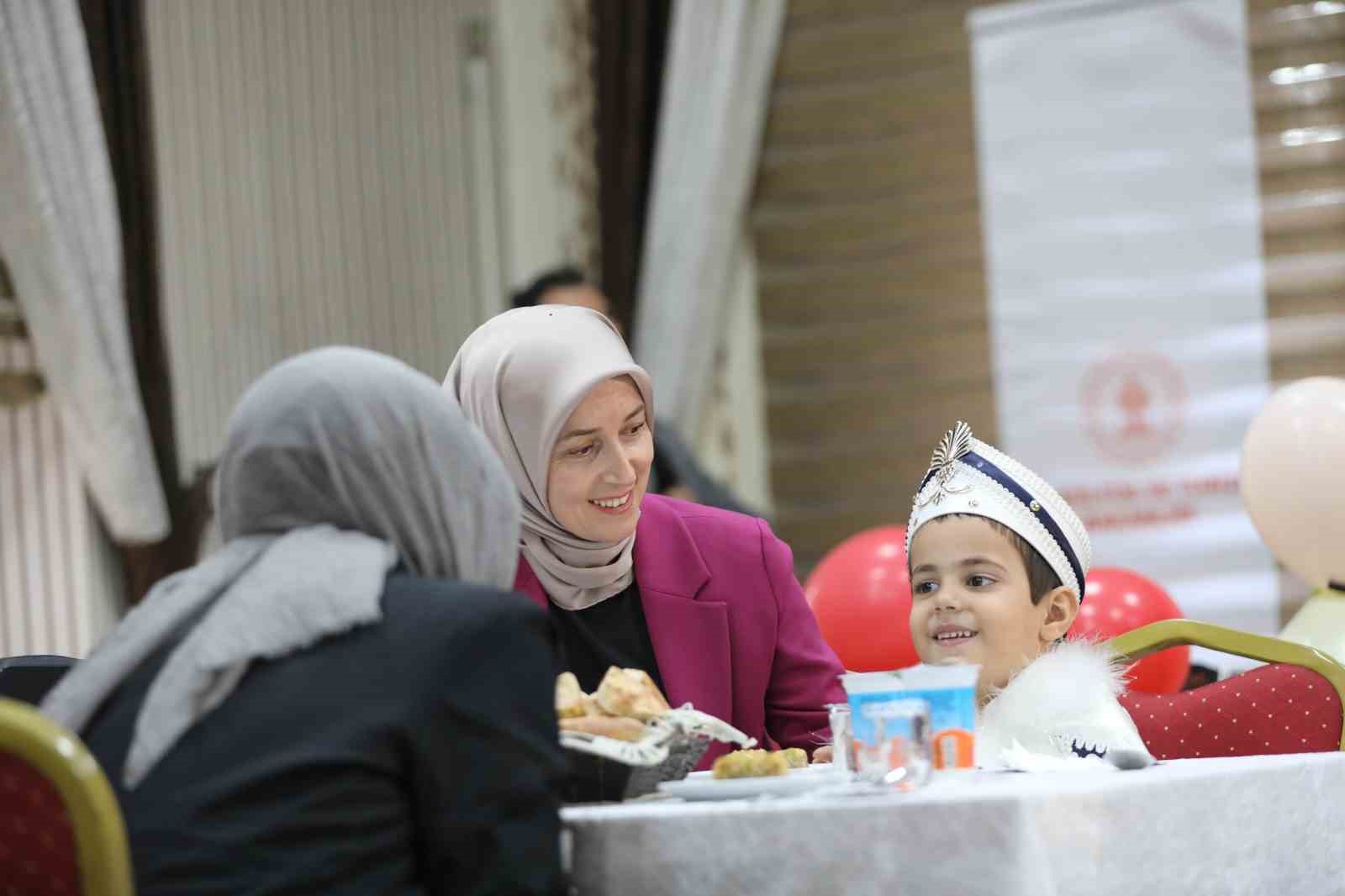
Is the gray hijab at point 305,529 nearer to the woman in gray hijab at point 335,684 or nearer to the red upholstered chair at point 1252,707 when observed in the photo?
the woman in gray hijab at point 335,684

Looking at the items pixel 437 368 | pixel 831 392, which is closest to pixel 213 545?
pixel 437 368

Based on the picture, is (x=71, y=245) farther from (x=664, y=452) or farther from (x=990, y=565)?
(x=990, y=565)

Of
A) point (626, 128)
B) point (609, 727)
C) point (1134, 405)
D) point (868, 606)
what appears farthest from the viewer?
point (626, 128)

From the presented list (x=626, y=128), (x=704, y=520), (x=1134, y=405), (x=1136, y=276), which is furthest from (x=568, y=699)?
(x=626, y=128)

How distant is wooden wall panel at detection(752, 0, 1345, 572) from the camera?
18.6ft

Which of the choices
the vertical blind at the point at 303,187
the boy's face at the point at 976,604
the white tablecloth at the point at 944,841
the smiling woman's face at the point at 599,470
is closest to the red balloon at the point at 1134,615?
the boy's face at the point at 976,604

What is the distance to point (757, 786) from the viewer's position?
→ 1.61 meters

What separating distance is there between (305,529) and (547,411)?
2.56ft

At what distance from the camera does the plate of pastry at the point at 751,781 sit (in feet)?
5.28

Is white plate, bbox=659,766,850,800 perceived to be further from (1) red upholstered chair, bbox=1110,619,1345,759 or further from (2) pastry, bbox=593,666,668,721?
(1) red upholstered chair, bbox=1110,619,1345,759

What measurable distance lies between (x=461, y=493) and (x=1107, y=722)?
86cm

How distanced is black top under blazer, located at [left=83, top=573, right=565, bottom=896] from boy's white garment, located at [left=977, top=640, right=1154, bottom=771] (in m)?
0.65

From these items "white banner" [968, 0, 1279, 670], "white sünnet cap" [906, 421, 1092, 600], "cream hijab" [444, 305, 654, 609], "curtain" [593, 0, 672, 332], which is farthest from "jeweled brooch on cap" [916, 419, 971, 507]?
"curtain" [593, 0, 672, 332]

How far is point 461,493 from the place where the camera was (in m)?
1.59
